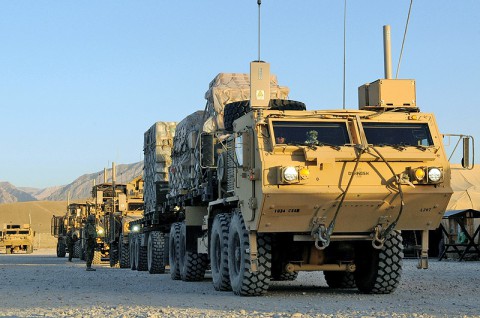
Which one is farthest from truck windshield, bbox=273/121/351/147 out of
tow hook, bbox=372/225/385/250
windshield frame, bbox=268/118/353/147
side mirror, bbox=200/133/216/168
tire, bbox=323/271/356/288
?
tire, bbox=323/271/356/288

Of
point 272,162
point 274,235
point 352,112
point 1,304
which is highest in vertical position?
point 352,112

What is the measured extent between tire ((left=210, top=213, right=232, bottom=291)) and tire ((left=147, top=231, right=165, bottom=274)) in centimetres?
781

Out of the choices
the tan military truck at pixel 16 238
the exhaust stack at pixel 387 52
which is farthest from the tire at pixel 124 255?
the tan military truck at pixel 16 238

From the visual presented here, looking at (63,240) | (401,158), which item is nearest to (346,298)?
(401,158)

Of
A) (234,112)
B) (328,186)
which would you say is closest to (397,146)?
(328,186)

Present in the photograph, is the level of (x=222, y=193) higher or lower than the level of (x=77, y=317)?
higher

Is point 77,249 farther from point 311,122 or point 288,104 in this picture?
point 311,122

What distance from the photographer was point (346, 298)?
48.7 feet

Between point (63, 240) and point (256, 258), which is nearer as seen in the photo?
point (256, 258)

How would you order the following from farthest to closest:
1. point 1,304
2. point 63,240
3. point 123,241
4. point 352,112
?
point 63,240, point 123,241, point 352,112, point 1,304

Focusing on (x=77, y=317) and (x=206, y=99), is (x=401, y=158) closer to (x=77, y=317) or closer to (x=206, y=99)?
(x=77, y=317)

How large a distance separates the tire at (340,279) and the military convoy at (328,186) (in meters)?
1.34

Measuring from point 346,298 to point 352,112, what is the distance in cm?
309

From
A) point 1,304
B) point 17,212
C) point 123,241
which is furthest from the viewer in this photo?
point 17,212
